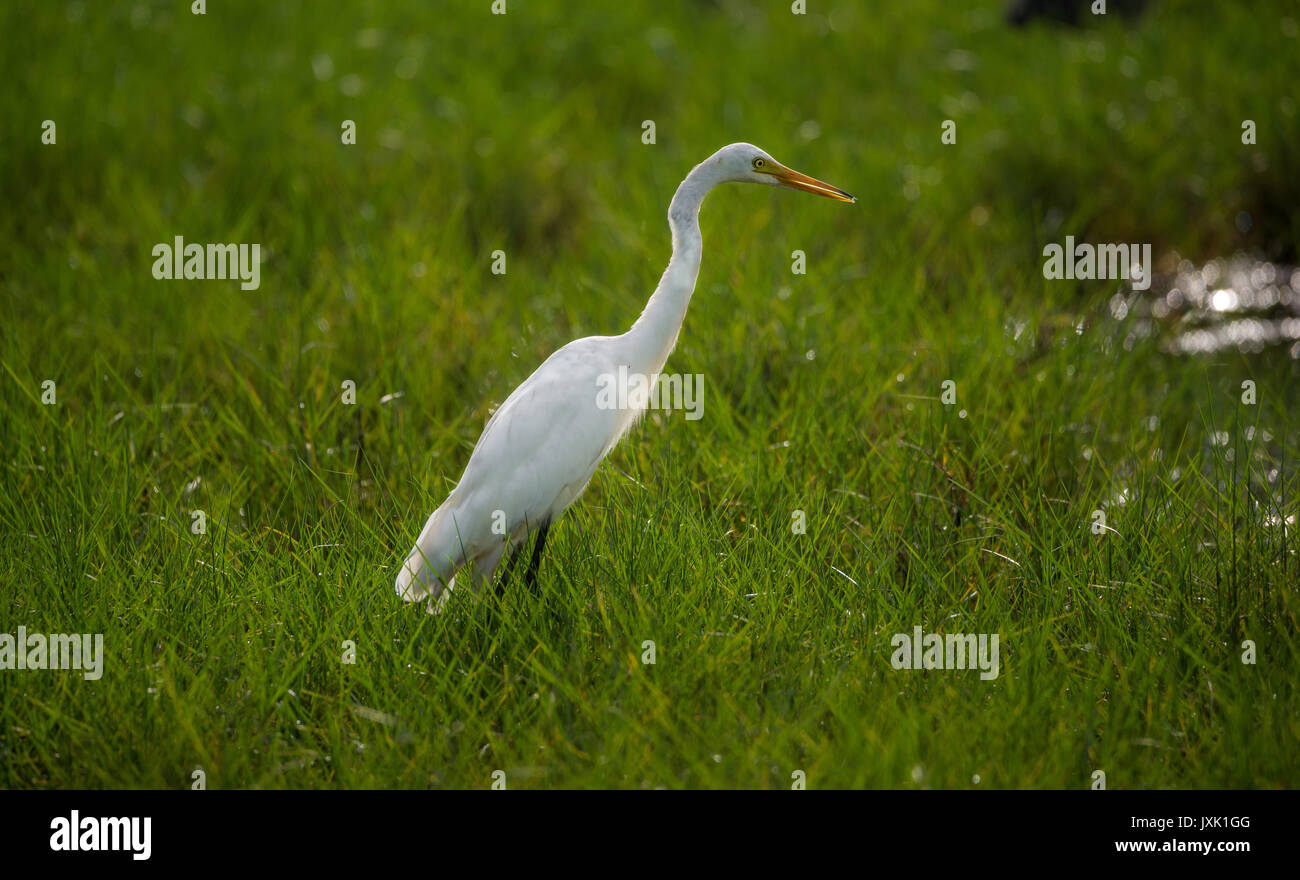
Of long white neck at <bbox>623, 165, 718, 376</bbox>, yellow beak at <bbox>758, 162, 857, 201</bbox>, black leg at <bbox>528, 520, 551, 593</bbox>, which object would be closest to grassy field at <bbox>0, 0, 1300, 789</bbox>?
black leg at <bbox>528, 520, 551, 593</bbox>

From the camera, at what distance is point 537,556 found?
12.1 feet

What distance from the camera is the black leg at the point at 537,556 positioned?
3.63 metres

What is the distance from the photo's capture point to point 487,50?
9.94 meters

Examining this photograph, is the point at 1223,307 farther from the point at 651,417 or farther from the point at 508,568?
the point at 508,568

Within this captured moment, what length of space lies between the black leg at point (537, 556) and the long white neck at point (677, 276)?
62cm

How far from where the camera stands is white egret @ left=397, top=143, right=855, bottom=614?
364 cm

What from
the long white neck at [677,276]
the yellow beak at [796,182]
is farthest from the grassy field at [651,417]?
the yellow beak at [796,182]

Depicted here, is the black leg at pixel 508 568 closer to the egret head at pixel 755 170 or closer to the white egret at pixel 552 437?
the white egret at pixel 552 437

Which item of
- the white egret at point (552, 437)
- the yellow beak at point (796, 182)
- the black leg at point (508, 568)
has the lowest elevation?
the black leg at point (508, 568)

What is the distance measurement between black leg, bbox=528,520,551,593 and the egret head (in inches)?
50.4

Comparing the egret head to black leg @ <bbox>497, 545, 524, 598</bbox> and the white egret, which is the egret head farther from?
black leg @ <bbox>497, 545, 524, 598</bbox>

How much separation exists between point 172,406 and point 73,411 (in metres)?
0.65

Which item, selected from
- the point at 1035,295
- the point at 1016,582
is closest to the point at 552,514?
the point at 1016,582

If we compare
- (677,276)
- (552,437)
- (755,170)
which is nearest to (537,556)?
(552,437)
